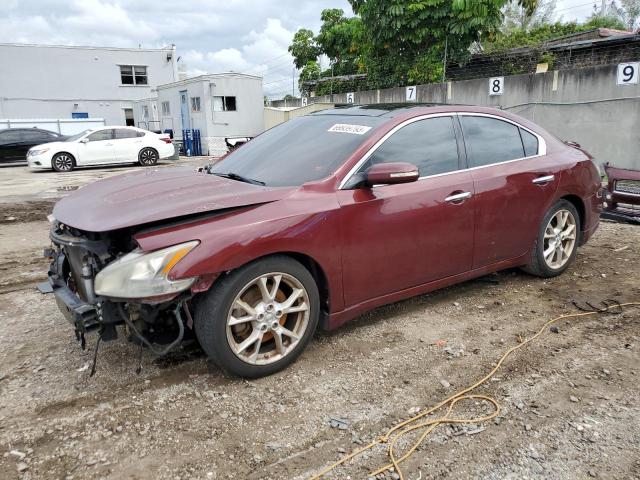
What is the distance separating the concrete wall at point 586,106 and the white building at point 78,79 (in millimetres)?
25928

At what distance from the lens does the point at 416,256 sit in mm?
3535

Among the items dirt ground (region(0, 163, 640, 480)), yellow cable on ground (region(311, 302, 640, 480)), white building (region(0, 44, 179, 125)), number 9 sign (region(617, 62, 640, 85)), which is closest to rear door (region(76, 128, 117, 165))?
dirt ground (region(0, 163, 640, 480))

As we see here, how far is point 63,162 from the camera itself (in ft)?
52.9

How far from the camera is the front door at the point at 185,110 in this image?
24294 millimetres

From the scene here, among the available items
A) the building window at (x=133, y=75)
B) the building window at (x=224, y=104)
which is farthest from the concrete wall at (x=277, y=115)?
the building window at (x=133, y=75)

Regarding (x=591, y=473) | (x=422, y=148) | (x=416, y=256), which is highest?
(x=422, y=148)

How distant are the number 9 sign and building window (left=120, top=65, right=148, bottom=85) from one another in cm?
2957

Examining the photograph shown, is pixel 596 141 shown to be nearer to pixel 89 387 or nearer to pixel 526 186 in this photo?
pixel 526 186

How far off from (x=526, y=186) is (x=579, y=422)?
6.86 ft

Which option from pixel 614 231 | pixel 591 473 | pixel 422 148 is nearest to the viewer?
pixel 591 473

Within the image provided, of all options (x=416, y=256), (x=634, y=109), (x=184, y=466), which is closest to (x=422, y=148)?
(x=416, y=256)

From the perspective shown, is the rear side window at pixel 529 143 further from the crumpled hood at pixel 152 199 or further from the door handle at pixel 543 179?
the crumpled hood at pixel 152 199

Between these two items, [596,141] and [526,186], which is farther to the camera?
[596,141]

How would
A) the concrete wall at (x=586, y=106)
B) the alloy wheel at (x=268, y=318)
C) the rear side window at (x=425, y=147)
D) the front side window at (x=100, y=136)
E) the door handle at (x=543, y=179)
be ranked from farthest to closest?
the front side window at (x=100, y=136) → the concrete wall at (x=586, y=106) → the door handle at (x=543, y=179) → the rear side window at (x=425, y=147) → the alloy wheel at (x=268, y=318)
